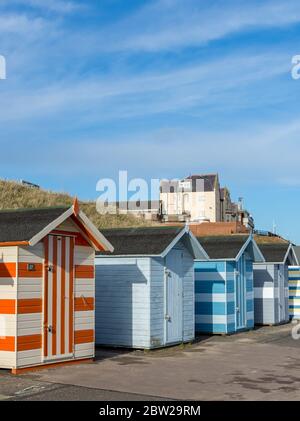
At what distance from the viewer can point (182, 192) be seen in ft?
307

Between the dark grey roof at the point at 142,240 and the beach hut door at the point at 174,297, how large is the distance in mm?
502

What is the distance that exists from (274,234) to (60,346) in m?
81.1

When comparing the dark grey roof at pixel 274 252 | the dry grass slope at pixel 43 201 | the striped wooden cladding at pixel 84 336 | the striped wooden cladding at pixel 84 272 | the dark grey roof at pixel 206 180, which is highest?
the dark grey roof at pixel 206 180

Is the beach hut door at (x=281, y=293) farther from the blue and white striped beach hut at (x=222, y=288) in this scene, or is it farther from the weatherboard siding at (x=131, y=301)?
the weatherboard siding at (x=131, y=301)

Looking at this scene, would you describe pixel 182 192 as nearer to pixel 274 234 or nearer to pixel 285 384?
pixel 274 234

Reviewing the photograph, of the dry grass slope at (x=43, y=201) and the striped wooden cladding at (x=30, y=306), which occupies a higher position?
the dry grass slope at (x=43, y=201)

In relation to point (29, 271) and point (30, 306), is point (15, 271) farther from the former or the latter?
point (30, 306)

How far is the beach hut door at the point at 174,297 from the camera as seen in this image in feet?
57.8

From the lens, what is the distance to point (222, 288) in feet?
68.8

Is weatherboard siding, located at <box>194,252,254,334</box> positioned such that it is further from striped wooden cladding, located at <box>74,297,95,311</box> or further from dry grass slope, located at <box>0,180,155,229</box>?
dry grass slope, located at <box>0,180,155,229</box>

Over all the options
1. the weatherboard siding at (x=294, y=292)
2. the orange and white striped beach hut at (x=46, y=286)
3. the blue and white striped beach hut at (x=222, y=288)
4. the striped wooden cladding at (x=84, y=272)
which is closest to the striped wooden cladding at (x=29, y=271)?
the orange and white striped beach hut at (x=46, y=286)

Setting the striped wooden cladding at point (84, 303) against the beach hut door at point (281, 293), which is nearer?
the striped wooden cladding at point (84, 303)
